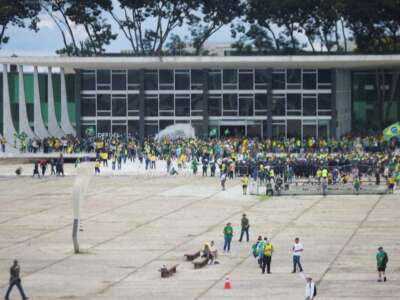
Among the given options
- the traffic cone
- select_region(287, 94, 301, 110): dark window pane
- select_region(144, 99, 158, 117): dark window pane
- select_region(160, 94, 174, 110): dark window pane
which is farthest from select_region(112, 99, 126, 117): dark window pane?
the traffic cone

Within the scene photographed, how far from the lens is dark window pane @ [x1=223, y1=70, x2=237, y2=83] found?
9281cm

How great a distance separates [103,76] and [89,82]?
3.75ft

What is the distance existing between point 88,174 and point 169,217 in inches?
374

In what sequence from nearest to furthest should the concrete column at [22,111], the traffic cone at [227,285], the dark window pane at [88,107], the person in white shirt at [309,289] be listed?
the person in white shirt at [309,289], the traffic cone at [227,285], the concrete column at [22,111], the dark window pane at [88,107]

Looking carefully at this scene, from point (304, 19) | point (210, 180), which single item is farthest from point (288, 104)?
point (210, 180)

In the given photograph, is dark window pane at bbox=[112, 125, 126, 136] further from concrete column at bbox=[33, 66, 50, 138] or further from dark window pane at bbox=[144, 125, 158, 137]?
concrete column at bbox=[33, 66, 50, 138]

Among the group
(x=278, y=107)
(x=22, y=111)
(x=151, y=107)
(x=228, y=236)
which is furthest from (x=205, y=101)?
(x=228, y=236)

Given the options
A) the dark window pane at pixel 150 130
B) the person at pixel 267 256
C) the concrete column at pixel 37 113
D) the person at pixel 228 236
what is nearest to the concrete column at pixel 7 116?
the concrete column at pixel 37 113

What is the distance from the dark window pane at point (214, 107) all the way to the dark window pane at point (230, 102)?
487 millimetres

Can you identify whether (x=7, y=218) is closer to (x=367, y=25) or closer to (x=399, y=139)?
(x=399, y=139)

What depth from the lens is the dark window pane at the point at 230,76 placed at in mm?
92812

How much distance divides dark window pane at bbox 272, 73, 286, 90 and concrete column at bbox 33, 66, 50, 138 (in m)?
16.8

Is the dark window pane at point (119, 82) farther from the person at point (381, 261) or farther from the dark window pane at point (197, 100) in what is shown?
the person at point (381, 261)

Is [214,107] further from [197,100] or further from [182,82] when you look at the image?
[182,82]
